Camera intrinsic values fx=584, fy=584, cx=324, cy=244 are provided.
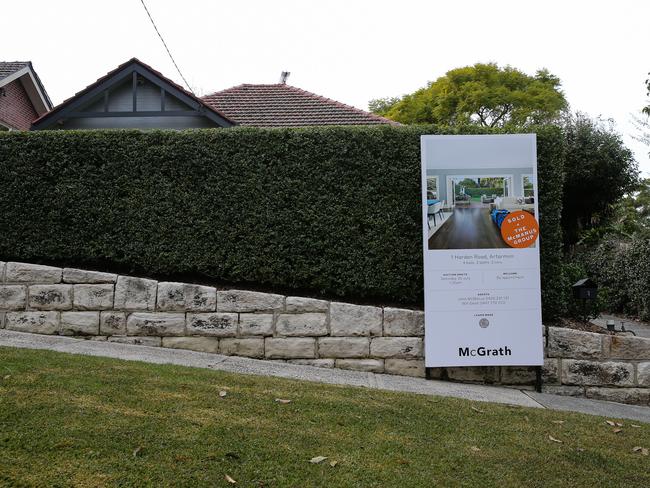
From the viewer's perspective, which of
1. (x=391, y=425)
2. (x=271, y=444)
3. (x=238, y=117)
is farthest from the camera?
(x=238, y=117)

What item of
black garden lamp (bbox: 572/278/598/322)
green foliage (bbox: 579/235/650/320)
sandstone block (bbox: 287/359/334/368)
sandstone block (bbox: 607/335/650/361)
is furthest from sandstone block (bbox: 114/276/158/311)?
green foliage (bbox: 579/235/650/320)

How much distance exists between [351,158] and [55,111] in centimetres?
891

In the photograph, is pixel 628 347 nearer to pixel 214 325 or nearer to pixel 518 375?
pixel 518 375

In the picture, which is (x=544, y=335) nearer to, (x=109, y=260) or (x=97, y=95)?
(x=109, y=260)

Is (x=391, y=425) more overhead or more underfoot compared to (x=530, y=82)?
more underfoot

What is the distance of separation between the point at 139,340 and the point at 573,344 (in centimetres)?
573

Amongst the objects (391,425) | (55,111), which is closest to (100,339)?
(391,425)

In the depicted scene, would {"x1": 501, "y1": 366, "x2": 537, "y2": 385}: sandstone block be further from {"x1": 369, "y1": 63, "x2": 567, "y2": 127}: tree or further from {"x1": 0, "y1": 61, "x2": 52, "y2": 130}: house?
{"x1": 369, "y1": 63, "x2": 567, "y2": 127}: tree

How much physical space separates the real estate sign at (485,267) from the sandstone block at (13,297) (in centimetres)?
557

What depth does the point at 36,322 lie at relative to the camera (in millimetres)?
8125

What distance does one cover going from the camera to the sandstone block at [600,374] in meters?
7.46

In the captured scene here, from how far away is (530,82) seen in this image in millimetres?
35875

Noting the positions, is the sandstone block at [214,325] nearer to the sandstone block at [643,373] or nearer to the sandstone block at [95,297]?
the sandstone block at [95,297]

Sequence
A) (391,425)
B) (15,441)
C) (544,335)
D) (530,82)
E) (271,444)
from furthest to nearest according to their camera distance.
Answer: (530,82) → (544,335) → (391,425) → (271,444) → (15,441)
